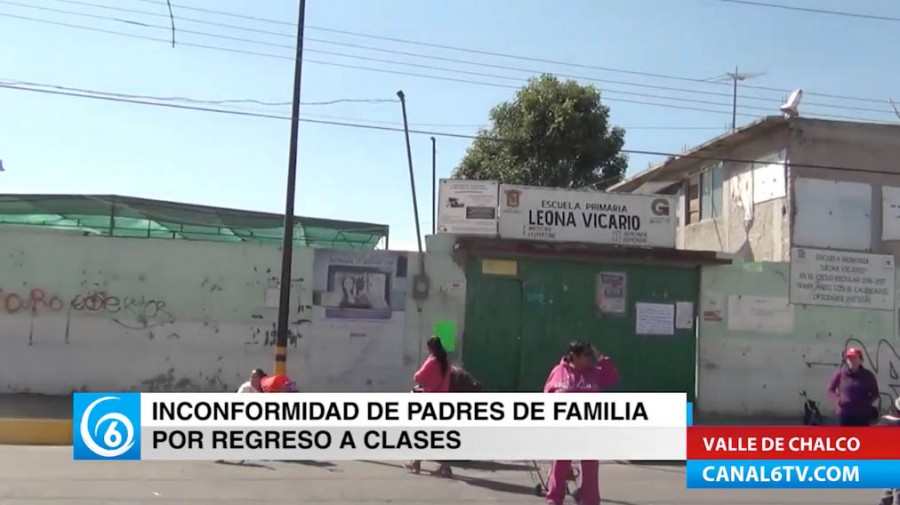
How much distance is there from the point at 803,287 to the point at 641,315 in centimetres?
324

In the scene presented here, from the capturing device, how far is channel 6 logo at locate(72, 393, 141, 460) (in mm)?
8945

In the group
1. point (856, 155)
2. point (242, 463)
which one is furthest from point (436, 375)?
point (856, 155)

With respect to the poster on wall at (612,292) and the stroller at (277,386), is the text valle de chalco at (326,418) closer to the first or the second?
the stroller at (277,386)

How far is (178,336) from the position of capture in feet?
50.6

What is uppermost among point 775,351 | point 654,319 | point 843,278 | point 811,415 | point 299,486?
point 843,278

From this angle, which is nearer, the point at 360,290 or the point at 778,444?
the point at 778,444

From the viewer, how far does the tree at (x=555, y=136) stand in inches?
1266

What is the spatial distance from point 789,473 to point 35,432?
377 inches

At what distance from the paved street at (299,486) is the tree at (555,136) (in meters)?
21.9

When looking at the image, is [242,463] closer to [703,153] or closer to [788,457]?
[788,457]

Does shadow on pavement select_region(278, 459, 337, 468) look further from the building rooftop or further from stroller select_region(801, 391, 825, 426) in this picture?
the building rooftop

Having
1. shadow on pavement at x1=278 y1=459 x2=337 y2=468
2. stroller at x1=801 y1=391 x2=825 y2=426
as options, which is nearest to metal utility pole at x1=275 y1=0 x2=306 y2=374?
shadow on pavement at x1=278 y1=459 x2=337 y2=468

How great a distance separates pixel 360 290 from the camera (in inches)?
630

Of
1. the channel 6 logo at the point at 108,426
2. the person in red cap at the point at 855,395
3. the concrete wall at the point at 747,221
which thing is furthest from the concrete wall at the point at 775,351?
the channel 6 logo at the point at 108,426
